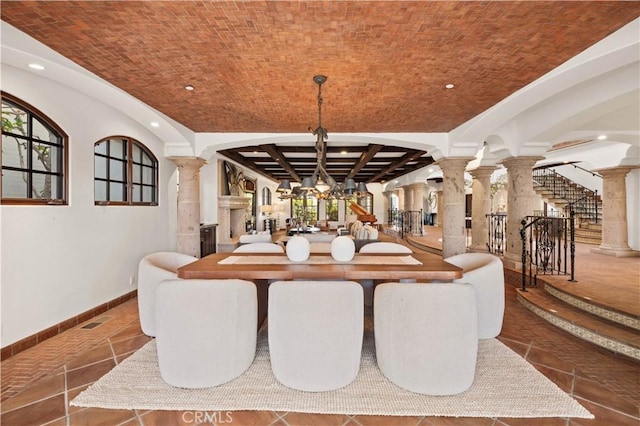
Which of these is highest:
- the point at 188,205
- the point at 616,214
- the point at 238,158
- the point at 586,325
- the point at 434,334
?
the point at 238,158

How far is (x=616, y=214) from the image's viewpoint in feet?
21.1

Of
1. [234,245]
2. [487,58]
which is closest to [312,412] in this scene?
[487,58]

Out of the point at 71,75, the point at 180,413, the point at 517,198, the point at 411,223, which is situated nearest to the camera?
the point at 180,413

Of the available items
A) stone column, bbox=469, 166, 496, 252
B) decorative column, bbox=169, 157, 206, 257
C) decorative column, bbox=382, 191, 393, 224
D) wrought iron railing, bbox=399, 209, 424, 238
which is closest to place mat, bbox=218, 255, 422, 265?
decorative column, bbox=169, 157, 206, 257

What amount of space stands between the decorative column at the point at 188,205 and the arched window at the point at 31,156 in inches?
73.3

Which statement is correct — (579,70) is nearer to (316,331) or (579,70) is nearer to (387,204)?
(316,331)

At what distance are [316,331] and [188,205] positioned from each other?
12.9ft

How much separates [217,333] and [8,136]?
276cm

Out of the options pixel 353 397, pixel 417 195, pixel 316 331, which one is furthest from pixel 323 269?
pixel 417 195

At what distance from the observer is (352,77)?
2.82 m

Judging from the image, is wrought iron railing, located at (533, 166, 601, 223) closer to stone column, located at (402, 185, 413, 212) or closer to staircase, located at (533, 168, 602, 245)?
staircase, located at (533, 168, 602, 245)

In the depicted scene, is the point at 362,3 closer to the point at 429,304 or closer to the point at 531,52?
the point at 531,52

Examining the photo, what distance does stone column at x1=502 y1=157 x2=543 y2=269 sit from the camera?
5.23m

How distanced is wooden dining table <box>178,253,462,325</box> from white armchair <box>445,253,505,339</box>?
267 mm
